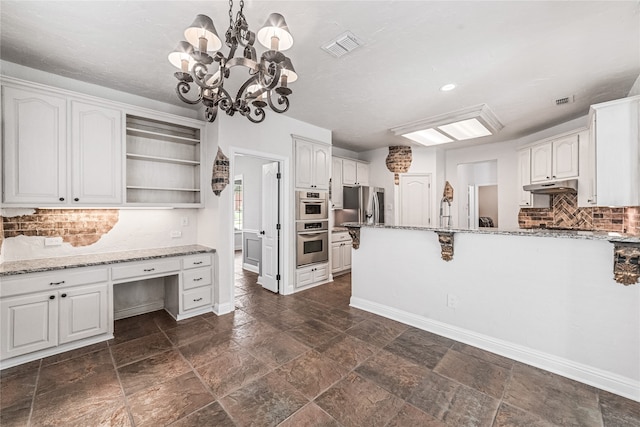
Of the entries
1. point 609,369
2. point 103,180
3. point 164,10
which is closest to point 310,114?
point 164,10

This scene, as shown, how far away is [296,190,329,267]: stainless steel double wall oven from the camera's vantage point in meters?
4.42

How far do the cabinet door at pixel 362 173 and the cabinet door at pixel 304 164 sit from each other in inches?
72.7

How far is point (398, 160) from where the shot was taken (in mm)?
6020

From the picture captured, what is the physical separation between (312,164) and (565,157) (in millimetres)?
3800

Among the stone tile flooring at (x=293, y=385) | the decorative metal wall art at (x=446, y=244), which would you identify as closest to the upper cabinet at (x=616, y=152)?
the decorative metal wall art at (x=446, y=244)

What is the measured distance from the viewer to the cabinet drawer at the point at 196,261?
3.33 m

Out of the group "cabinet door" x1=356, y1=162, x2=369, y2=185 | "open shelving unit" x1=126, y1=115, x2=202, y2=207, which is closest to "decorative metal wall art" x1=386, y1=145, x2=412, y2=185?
"cabinet door" x1=356, y1=162, x2=369, y2=185

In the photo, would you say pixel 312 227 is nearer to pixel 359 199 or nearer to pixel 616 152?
pixel 359 199

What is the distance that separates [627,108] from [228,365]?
4387mm

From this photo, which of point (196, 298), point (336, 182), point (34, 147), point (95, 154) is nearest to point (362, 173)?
point (336, 182)

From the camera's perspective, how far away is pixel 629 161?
101 inches

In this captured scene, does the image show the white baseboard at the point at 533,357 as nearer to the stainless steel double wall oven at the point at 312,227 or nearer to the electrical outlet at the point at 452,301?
the electrical outlet at the point at 452,301

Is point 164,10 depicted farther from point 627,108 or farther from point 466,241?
point 627,108

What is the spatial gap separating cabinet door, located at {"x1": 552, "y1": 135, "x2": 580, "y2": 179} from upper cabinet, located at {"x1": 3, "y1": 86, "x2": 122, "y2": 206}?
5.94 metres
